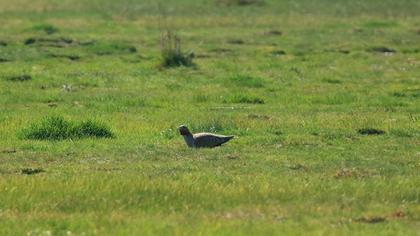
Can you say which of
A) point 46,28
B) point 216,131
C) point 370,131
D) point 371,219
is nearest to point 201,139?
point 216,131

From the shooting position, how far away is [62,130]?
15.1m

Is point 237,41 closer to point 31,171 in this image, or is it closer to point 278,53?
point 278,53

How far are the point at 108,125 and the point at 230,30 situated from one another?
74.7ft

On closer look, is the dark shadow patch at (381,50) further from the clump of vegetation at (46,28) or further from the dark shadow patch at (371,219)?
the dark shadow patch at (371,219)

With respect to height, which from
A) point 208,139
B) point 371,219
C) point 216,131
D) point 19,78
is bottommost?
point 19,78

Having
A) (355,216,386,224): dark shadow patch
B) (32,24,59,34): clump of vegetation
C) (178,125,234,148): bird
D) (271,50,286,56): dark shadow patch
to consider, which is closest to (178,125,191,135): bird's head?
(178,125,234,148): bird

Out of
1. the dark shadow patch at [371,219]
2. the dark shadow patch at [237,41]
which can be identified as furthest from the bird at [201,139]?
the dark shadow patch at [237,41]

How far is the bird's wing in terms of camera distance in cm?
1398

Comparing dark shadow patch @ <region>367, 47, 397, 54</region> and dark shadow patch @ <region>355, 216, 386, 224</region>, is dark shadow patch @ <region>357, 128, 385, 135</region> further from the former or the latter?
dark shadow patch @ <region>367, 47, 397, 54</region>

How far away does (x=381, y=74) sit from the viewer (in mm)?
24750

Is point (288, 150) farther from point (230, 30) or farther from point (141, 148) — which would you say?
point (230, 30)

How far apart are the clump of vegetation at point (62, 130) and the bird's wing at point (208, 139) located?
172 centimetres

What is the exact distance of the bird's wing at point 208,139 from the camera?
13984 mm

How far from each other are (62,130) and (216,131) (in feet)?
6.99
